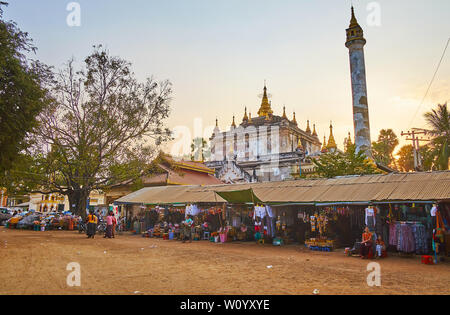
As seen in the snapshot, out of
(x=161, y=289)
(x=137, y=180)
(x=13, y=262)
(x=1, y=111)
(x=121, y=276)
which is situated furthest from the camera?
(x=137, y=180)

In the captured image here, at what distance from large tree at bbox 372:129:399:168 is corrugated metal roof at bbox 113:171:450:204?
3574 cm

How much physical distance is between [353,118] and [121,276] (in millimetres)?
23752

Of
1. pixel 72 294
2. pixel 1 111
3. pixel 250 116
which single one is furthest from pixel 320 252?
pixel 250 116

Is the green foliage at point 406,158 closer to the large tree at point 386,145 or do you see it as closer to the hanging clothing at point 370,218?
the large tree at point 386,145

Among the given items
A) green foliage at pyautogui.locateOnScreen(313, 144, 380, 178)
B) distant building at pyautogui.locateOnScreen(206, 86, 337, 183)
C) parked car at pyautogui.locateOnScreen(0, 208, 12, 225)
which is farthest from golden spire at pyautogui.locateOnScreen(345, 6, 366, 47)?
parked car at pyautogui.locateOnScreen(0, 208, 12, 225)

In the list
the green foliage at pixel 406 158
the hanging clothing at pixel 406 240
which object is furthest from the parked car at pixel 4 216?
Result: the green foliage at pixel 406 158

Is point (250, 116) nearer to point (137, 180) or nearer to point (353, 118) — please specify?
point (353, 118)

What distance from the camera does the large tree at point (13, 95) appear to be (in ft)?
35.9

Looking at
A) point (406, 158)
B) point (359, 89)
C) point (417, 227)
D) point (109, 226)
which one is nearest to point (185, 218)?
point (109, 226)

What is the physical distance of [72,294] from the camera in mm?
5867

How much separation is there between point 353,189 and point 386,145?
41.8 metres

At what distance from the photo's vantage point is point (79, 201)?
79.5 ft

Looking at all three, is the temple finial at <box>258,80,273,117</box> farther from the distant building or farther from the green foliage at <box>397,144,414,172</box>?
the green foliage at <box>397,144,414,172</box>
